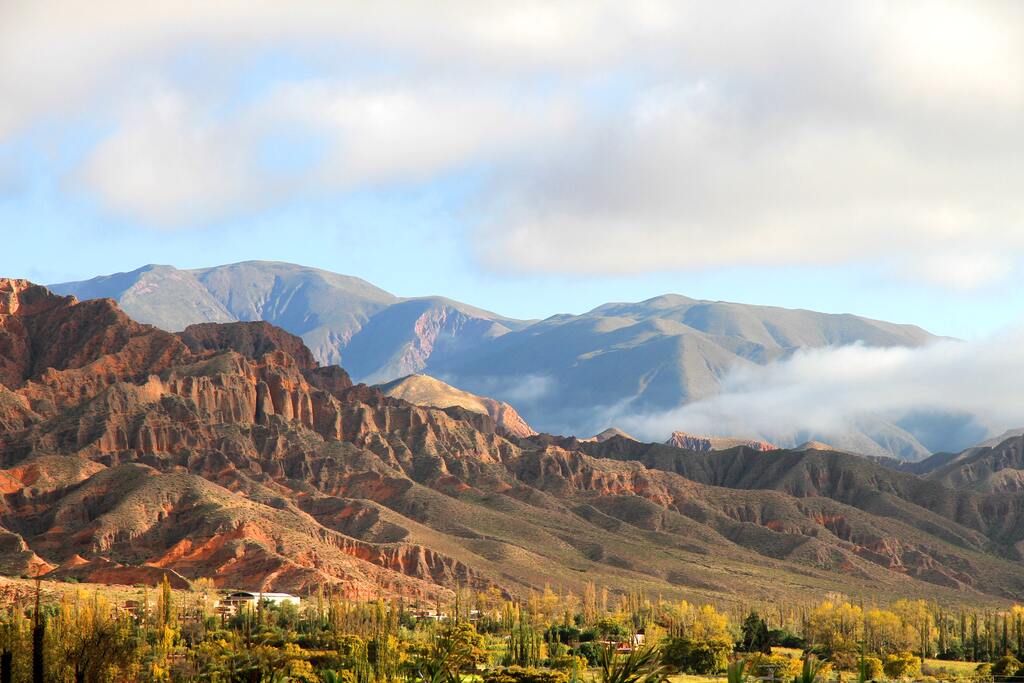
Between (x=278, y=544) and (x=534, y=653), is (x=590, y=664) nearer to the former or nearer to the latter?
(x=534, y=653)

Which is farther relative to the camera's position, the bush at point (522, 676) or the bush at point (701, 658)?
the bush at point (701, 658)

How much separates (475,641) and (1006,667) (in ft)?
152

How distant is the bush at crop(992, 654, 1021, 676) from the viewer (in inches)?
4921

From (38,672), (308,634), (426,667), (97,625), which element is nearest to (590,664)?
(308,634)

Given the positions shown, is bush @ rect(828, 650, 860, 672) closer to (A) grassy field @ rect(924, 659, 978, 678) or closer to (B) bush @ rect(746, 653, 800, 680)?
(A) grassy field @ rect(924, 659, 978, 678)

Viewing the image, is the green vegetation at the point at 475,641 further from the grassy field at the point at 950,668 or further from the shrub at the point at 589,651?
the shrub at the point at 589,651

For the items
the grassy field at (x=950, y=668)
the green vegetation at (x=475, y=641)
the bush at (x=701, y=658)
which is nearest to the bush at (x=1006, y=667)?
the green vegetation at (x=475, y=641)

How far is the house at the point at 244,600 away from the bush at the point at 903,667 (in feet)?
202

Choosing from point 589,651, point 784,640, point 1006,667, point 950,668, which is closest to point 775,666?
point 589,651

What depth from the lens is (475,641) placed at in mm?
122750

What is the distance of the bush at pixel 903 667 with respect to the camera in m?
125

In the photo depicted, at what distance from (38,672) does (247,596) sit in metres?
99.6

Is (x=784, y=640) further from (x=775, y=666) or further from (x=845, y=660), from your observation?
(x=775, y=666)

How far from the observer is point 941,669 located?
439ft
